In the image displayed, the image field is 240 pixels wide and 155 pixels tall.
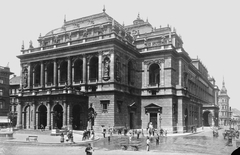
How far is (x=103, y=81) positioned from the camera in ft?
160

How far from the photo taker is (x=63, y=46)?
5347 centimetres

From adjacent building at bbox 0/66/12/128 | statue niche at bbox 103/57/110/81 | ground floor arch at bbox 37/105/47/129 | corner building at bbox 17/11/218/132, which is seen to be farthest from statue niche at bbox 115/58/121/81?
adjacent building at bbox 0/66/12/128

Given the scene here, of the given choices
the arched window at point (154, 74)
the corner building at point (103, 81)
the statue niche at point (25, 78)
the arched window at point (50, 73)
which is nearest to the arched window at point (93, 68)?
the corner building at point (103, 81)

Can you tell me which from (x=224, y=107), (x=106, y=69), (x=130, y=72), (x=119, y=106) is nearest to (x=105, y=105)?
(x=119, y=106)

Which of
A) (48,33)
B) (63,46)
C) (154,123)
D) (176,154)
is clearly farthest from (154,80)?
(176,154)

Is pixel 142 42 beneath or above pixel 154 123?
above

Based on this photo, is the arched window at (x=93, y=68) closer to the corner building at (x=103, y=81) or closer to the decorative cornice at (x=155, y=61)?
the corner building at (x=103, y=81)

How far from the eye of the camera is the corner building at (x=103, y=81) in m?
48.1

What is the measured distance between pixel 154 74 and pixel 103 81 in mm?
13139

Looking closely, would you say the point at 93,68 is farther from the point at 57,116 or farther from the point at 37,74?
the point at 37,74

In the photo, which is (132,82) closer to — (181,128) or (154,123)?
(154,123)

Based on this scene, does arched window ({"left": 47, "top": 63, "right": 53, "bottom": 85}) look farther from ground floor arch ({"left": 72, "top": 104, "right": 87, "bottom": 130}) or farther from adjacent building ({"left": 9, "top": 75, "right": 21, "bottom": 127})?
adjacent building ({"left": 9, "top": 75, "right": 21, "bottom": 127})

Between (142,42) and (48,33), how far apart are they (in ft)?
74.0

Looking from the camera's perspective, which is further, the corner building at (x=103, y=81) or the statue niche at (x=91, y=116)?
the corner building at (x=103, y=81)
